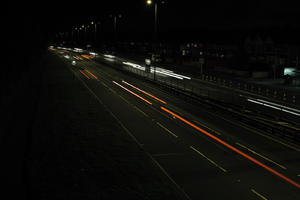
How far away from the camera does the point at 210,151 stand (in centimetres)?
1738

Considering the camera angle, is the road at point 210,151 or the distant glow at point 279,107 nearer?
the road at point 210,151

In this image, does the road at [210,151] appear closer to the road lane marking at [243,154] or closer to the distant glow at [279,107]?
the road lane marking at [243,154]

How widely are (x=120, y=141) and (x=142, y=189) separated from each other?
6627 mm

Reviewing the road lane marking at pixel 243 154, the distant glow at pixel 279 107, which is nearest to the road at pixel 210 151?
the road lane marking at pixel 243 154

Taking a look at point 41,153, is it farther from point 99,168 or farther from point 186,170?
point 186,170

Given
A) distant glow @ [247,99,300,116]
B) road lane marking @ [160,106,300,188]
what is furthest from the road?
distant glow @ [247,99,300,116]

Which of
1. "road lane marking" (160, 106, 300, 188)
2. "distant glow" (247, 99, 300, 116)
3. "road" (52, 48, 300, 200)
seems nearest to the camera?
"road" (52, 48, 300, 200)

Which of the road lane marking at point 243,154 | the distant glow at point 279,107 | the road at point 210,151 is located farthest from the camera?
the distant glow at point 279,107

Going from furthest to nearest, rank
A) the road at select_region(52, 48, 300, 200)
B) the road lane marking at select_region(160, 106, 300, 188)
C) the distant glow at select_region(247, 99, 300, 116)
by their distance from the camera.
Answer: the distant glow at select_region(247, 99, 300, 116) < the road lane marking at select_region(160, 106, 300, 188) < the road at select_region(52, 48, 300, 200)

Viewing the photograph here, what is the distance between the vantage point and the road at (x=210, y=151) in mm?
12930

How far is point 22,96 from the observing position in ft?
115

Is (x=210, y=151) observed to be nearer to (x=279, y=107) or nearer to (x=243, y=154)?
(x=243, y=154)

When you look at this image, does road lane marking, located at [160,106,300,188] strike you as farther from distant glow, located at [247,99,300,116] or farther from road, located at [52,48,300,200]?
distant glow, located at [247,99,300,116]

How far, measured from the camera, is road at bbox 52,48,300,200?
12.9 meters
